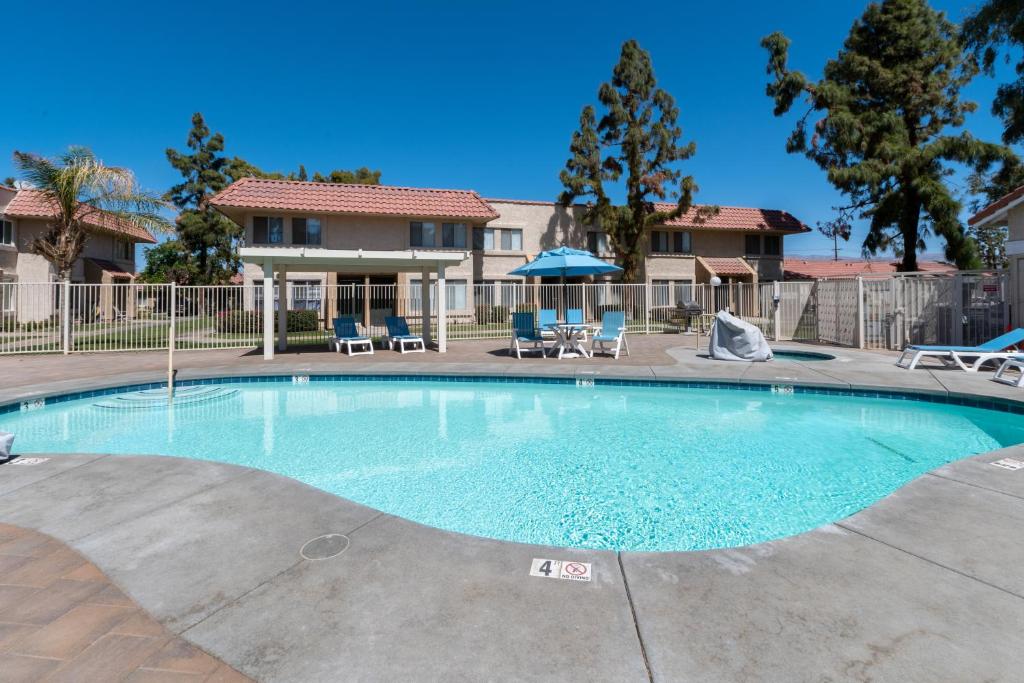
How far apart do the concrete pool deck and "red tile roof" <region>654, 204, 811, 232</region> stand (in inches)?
1020

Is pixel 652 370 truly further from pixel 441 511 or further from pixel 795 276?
pixel 795 276

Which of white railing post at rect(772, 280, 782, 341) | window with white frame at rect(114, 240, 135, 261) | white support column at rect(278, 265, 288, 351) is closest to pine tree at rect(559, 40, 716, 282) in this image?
white railing post at rect(772, 280, 782, 341)

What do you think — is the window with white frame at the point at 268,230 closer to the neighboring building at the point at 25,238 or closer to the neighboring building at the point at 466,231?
the neighboring building at the point at 466,231

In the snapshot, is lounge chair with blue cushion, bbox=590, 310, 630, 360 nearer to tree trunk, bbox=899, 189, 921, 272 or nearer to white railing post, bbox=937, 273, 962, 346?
white railing post, bbox=937, 273, 962, 346

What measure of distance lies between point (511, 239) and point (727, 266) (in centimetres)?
1207

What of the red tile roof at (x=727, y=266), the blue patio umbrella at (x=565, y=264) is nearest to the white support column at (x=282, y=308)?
the blue patio umbrella at (x=565, y=264)

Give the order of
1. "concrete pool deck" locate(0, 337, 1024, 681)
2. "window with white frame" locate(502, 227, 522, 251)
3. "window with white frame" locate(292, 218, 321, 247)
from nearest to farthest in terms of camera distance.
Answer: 1. "concrete pool deck" locate(0, 337, 1024, 681)
2. "window with white frame" locate(292, 218, 321, 247)
3. "window with white frame" locate(502, 227, 522, 251)

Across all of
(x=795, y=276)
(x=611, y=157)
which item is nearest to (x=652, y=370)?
(x=611, y=157)

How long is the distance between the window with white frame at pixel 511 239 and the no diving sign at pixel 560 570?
24.8 metres

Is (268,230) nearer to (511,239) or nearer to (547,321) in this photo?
(511,239)

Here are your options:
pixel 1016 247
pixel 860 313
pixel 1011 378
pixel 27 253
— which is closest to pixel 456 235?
pixel 860 313

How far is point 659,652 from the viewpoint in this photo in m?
2.00

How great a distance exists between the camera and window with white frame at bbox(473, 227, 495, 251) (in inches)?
1028

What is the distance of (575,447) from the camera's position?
608cm
